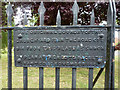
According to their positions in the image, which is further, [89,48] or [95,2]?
[95,2]

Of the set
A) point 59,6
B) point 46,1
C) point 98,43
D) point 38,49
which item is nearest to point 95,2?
point 59,6

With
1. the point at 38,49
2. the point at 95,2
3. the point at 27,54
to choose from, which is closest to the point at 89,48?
the point at 38,49

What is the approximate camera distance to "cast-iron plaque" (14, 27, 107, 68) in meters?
1.49

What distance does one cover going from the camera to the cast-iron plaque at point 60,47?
58.7 inches

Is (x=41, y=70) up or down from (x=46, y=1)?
down

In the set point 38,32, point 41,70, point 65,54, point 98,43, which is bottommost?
point 41,70

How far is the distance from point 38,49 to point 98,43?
30.1 inches

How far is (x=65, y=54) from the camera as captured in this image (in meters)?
1.51

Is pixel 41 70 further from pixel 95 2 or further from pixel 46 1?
pixel 95 2

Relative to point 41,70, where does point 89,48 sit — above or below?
above

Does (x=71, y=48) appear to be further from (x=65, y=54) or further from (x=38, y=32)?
(x=38, y=32)

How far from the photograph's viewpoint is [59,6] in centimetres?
410

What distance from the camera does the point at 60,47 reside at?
1507 millimetres

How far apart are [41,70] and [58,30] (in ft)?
1.90
